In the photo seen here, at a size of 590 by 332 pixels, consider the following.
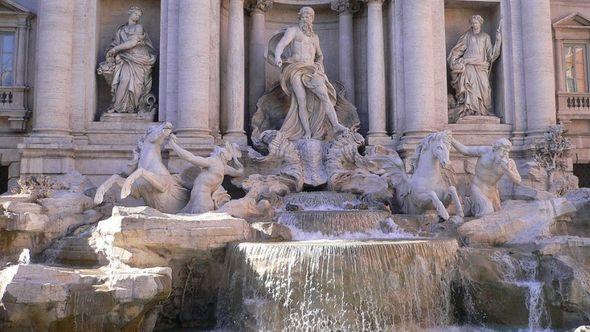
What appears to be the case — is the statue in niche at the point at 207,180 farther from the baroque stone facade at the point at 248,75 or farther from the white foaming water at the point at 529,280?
the white foaming water at the point at 529,280

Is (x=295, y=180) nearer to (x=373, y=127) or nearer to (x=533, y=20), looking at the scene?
(x=373, y=127)

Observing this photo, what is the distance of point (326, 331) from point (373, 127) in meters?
7.61

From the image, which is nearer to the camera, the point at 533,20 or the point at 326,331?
the point at 326,331

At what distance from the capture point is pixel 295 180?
1322 centimetres

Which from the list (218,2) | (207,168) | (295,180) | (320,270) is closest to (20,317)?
(320,270)

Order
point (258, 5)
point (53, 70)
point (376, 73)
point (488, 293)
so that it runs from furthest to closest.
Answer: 1. point (258, 5)
2. point (376, 73)
3. point (53, 70)
4. point (488, 293)

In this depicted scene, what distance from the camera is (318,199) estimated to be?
12.4 m

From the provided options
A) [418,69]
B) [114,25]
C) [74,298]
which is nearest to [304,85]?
[418,69]

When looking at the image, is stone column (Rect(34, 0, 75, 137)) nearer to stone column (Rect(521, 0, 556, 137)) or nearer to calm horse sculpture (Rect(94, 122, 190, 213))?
calm horse sculpture (Rect(94, 122, 190, 213))

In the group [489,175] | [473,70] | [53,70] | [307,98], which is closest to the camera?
[489,175]

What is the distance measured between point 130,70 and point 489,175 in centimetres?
833

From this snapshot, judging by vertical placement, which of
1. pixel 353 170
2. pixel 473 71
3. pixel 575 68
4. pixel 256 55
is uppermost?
pixel 256 55

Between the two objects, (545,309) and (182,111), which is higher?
(182,111)

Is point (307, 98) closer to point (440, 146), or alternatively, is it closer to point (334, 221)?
point (440, 146)
